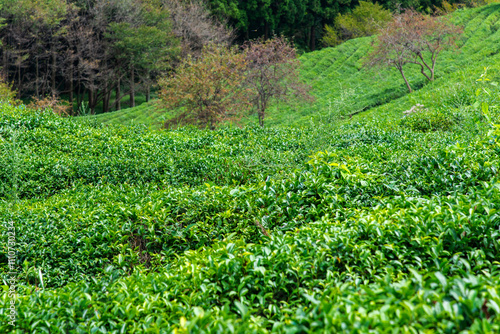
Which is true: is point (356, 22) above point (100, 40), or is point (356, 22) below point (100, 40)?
above

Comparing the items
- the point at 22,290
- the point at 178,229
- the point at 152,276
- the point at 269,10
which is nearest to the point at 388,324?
the point at 152,276

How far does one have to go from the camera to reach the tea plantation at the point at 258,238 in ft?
7.57

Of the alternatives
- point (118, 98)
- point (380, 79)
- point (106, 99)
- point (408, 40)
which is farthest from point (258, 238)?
point (106, 99)

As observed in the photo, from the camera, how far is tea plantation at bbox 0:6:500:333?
2309 mm

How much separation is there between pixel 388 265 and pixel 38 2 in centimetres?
2877

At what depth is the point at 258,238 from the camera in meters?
4.54

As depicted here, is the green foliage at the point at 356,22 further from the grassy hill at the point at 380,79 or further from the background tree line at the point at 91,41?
the background tree line at the point at 91,41

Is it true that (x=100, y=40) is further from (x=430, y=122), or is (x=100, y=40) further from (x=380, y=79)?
(x=430, y=122)

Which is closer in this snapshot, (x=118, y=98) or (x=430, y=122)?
(x=430, y=122)

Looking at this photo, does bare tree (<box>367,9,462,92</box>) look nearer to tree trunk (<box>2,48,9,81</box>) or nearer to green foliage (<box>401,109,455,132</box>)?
green foliage (<box>401,109,455,132</box>)

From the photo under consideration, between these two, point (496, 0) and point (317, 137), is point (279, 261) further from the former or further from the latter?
point (496, 0)

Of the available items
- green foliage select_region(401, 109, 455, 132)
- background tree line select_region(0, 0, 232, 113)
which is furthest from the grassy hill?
background tree line select_region(0, 0, 232, 113)

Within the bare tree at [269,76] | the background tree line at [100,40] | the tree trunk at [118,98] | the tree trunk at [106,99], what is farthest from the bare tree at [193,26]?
the bare tree at [269,76]

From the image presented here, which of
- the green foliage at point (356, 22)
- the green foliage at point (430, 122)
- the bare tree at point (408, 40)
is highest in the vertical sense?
the green foliage at point (356, 22)
